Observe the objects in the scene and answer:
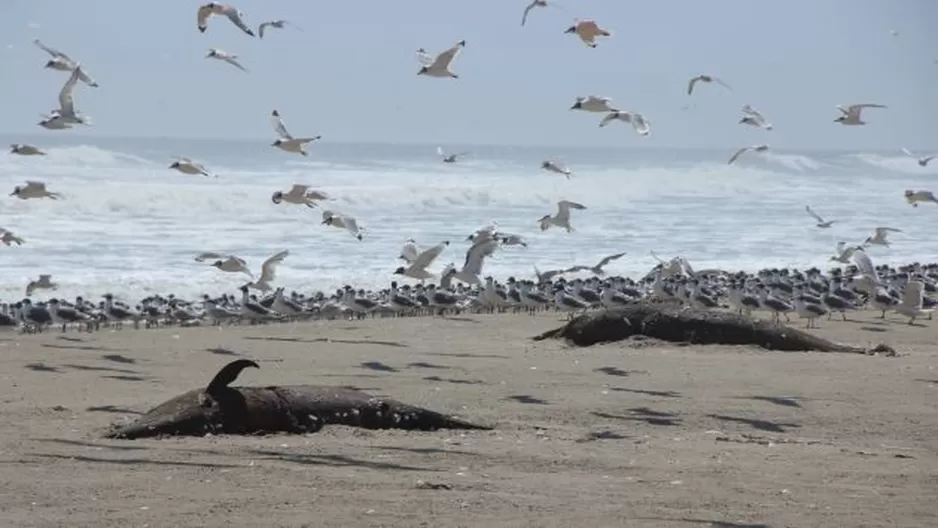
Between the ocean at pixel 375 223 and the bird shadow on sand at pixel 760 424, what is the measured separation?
53.5ft

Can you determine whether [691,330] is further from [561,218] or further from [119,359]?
[561,218]

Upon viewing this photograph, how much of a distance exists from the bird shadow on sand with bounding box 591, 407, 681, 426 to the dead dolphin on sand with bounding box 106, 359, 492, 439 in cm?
138

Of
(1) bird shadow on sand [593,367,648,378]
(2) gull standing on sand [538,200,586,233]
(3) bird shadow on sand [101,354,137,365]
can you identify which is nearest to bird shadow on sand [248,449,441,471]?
(1) bird shadow on sand [593,367,648,378]

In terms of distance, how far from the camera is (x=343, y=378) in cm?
1432

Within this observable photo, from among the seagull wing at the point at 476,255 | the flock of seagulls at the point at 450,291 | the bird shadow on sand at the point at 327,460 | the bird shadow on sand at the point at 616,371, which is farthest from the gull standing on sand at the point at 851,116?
the bird shadow on sand at the point at 327,460

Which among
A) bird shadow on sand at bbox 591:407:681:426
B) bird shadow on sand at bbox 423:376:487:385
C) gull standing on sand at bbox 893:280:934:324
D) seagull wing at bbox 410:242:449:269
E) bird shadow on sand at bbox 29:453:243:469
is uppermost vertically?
seagull wing at bbox 410:242:449:269

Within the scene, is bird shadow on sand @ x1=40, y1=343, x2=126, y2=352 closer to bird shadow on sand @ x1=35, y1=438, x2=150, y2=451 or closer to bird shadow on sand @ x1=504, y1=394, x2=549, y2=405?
bird shadow on sand @ x1=504, y1=394, x2=549, y2=405

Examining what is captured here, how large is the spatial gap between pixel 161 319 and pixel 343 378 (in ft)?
30.8

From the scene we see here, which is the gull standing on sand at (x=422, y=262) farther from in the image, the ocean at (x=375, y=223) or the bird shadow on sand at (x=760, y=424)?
the bird shadow on sand at (x=760, y=424)

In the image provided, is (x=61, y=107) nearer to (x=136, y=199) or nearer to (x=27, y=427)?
(x=27, y=427)

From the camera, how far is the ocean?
32.4 meters

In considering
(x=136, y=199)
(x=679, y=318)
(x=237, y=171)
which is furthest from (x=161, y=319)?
(x=237, y=171)

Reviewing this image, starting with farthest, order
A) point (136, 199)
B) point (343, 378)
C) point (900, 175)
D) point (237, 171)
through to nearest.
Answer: point (900, 175)
point (237, 171)
point (136, 199)
point (343, 378)

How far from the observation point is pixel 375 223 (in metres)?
50.2
